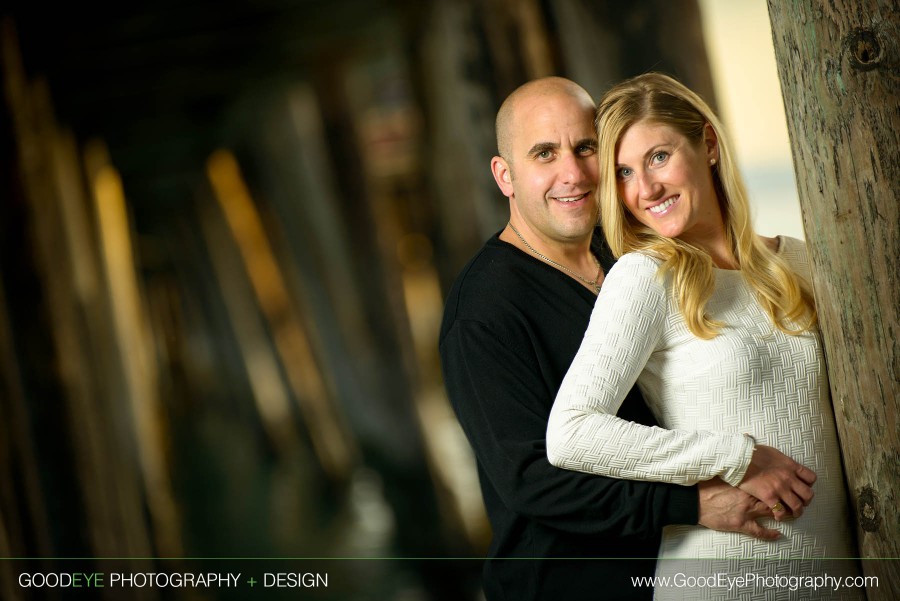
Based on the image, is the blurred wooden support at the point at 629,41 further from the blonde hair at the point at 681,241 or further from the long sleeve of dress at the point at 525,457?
the long sleeve of dress at the point at 525,457

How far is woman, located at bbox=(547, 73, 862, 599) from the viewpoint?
7.33 ft

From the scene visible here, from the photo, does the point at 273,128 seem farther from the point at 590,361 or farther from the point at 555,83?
the point at 590,361

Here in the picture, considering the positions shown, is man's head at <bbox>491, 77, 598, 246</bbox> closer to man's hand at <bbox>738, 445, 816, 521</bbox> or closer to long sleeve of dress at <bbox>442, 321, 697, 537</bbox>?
long sleeve of dress at <bbox>442, 321, 697, 537</bbox>

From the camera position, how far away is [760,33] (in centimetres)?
411

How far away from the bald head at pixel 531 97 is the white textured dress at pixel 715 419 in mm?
719

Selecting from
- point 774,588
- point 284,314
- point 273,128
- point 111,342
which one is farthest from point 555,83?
point 284,314

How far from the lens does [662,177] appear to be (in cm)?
240

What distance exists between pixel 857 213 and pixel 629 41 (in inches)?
102

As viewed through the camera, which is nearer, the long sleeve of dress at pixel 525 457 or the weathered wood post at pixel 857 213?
the weathered wood post at pixel 857 213

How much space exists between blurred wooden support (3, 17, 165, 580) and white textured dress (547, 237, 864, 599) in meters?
3.58

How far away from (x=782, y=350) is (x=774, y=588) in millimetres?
531

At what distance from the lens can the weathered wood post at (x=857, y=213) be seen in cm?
210

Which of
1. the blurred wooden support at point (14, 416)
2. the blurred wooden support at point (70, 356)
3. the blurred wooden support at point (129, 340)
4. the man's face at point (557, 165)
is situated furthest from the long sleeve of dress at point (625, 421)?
the blurred wooden support at point (129, 340)

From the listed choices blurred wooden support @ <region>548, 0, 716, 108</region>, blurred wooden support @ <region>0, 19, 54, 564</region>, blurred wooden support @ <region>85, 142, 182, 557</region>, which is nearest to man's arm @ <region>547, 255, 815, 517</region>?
blurred wooden support @ <region>548, 0, 716, 108</region>
